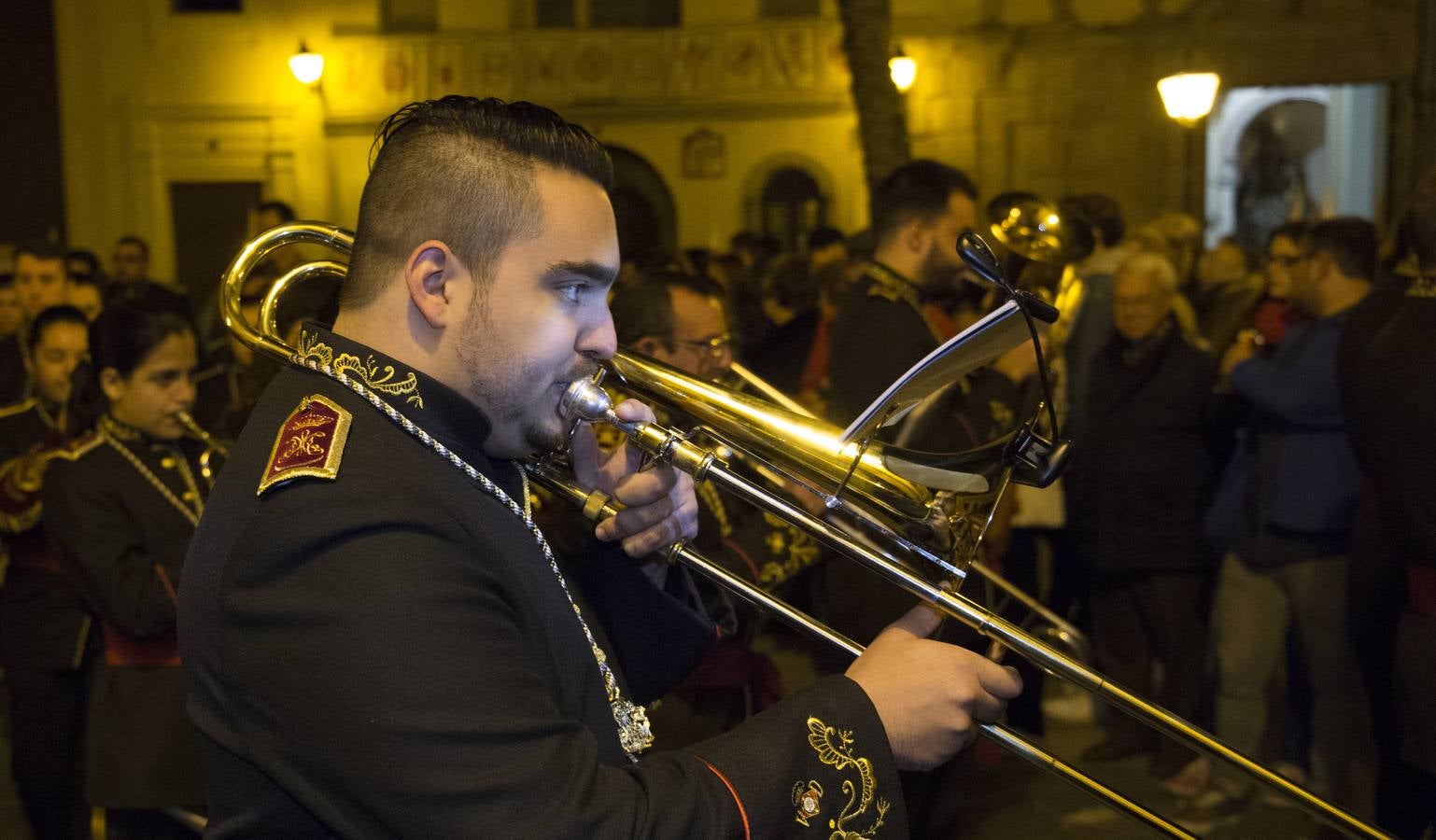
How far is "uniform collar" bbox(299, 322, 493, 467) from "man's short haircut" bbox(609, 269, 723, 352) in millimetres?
1803

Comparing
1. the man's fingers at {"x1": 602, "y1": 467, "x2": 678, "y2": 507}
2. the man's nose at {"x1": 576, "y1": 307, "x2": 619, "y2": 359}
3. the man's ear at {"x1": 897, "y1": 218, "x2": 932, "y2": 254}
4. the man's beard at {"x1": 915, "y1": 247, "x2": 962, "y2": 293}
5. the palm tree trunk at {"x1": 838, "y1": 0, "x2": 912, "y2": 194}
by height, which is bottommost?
the man's fingers at {"x1": 602, "y1": 467, "x2": 678, "y2": 507}

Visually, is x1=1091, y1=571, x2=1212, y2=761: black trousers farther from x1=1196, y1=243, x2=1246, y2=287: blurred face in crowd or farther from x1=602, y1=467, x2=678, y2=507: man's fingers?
x1=602, y1=467, x2=678, y2=507: man's fingers

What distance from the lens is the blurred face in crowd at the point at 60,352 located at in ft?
15.7

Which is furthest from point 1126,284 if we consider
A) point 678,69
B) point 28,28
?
point 28,28

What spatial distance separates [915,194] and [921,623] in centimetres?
237

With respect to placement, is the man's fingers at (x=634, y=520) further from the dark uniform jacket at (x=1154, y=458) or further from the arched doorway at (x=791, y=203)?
the arched doorway at (x=791, y=203)

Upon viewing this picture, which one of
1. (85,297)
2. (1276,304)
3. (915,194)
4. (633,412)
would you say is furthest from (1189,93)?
(633,412)

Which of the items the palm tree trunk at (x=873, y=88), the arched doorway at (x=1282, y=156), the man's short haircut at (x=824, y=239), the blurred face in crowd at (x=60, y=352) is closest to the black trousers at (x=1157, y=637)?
the palm tree trunk at (x=873, y=88)

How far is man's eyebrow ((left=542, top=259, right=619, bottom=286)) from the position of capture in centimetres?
163

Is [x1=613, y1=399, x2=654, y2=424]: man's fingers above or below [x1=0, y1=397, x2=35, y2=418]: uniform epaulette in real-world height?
above

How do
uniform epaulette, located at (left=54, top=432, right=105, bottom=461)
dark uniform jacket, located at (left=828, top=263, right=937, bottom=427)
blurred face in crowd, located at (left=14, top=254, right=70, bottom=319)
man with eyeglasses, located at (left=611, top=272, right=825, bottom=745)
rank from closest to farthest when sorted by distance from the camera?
man with eyeglasses, located at (left=611, top=272, right=825, bottom=745) → uniform epaulette, located at (left=54, top=432, right=105, bottom=461) → dark uniform jacket, located at (left=828, top=263, right=937, bottom=427) → blurred face in crowd, located at (left=14, top=254, right=70, bottom=319)

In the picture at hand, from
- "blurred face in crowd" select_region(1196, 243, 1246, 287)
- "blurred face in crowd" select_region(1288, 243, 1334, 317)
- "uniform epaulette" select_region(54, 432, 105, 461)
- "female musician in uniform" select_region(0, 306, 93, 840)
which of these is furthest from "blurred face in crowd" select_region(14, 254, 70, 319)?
"blurred face in crowd" select_region(1196, 243, 1246, 287)


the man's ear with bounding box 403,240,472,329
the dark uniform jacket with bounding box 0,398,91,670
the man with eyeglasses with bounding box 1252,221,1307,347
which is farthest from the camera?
the man with eyeglasses with bounding box 1252,221,1307,347

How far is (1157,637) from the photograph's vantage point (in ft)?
16.7
